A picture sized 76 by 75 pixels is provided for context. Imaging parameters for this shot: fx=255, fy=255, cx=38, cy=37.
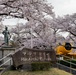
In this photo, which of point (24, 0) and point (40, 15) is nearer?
point (24, 0)

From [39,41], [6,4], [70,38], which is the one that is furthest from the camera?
[70,38]

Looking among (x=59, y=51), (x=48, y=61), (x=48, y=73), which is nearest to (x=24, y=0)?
(x=48, y=61)

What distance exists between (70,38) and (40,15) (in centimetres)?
2391

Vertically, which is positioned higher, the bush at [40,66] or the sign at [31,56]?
the sign at [31,56]

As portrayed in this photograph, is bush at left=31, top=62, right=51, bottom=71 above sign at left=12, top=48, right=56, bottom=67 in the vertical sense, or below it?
below

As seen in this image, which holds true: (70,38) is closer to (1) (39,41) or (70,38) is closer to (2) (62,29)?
(2) (62,29)

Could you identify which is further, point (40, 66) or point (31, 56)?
point (31, 56)

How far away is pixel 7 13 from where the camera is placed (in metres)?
19.8

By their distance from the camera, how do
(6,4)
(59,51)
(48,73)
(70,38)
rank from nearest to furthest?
(48,73) → (6,4) → (59,51) → (70,38)

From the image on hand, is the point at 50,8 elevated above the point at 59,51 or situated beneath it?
elevated above

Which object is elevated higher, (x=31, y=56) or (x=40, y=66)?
(x=31, y=56)

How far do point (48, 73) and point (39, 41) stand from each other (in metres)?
25.2

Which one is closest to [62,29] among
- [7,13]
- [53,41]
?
[53,41]

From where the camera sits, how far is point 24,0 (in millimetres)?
18875
